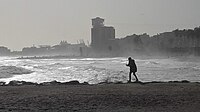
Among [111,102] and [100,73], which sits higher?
[111,102]

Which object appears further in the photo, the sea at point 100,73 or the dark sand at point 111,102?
the sea at point 100,73

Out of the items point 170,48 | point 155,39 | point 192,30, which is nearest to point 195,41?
point 192,30

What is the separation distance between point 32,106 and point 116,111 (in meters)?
2.65

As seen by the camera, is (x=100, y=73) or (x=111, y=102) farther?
(x=100, y=73)

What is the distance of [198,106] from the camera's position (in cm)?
1004

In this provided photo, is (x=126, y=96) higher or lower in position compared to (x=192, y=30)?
lower

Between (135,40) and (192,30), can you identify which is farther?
(135,40)

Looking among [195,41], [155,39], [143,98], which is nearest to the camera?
[143,98]

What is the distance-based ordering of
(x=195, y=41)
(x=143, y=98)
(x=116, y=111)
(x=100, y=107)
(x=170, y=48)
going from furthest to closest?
1. (x=170, y=48)
2. (x=195, y=41)
3. (x=143, y=98)
4. (x=100, y=107)
5. (x=116, y=111)

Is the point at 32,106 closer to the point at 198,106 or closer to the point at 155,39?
the point at 198,106

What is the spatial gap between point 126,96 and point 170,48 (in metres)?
139

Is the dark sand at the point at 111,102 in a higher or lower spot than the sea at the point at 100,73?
higher

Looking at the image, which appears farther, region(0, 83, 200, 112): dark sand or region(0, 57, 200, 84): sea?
region(0, 57, 200, 84): sea

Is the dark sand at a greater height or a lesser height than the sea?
greater
